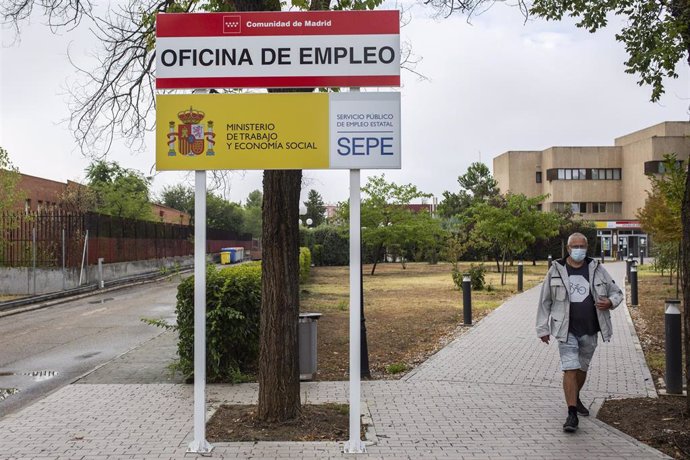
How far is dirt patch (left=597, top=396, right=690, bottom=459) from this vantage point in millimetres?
5371

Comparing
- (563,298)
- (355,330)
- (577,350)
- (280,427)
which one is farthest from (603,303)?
(280,427)

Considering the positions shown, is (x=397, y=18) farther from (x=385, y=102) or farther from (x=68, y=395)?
(x=68, y=395)

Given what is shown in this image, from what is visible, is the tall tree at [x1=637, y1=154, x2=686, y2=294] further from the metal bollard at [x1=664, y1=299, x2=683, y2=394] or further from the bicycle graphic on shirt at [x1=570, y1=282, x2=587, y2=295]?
the bicycle graphic on shirt at [x1=570, y1=282, x2=587, y2=295]

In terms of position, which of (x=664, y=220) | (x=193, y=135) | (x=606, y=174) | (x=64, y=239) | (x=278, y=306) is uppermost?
(x=606, y=174)

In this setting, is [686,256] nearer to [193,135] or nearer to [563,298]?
[563,298]

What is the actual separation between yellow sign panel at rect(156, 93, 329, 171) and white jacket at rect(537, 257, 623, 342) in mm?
2486

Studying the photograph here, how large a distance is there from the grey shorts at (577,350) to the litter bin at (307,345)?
2.98m

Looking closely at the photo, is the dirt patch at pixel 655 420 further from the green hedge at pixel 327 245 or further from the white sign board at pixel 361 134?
the green hedge at pixel 327 245

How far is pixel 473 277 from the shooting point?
75.2 ft

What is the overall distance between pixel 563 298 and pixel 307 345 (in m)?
3.14

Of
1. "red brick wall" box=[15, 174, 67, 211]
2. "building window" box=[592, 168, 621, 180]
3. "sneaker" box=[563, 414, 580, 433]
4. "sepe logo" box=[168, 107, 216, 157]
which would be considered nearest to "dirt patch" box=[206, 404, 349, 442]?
"sneaker" box=[563, 414, 580, 433]

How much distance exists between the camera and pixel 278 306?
601cm

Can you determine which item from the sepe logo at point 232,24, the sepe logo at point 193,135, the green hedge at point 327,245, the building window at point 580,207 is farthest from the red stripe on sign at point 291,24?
the building window at point 580,207

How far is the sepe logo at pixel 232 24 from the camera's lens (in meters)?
5.50
